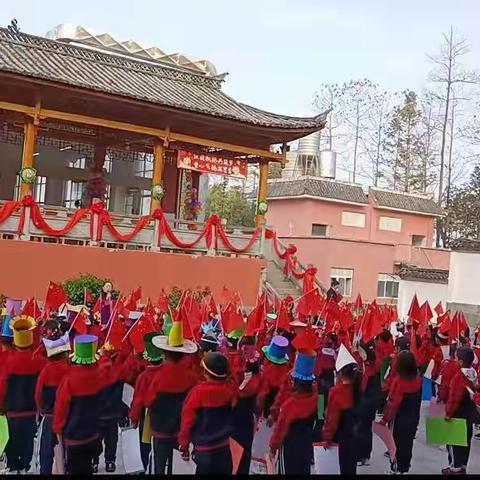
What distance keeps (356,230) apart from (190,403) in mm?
25552

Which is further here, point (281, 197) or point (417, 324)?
point (281, 197)

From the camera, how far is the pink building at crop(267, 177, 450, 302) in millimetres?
25797

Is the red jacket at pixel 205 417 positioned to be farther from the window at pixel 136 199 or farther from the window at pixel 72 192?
the window at pixel 136 199

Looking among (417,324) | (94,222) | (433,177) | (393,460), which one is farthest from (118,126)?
(433,177)

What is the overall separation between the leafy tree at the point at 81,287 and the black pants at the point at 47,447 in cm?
777

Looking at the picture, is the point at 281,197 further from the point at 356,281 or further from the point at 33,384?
the point at 33,384

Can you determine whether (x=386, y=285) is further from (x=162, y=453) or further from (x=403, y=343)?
(x=162, y=453)

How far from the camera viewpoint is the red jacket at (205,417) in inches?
207

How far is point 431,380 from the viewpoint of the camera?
881 cm

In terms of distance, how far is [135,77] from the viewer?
2070 cm

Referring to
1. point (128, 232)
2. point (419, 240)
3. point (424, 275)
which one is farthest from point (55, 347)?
point (419, 240)

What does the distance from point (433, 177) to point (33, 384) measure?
3345 centimetres

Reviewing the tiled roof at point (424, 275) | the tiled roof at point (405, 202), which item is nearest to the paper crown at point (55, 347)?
the tiled roof at point (424, 275)

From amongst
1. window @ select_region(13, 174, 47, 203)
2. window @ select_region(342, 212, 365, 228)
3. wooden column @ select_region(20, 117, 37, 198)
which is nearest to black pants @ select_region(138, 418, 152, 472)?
wooden column @ select_region(20, 117, 37, 198)
